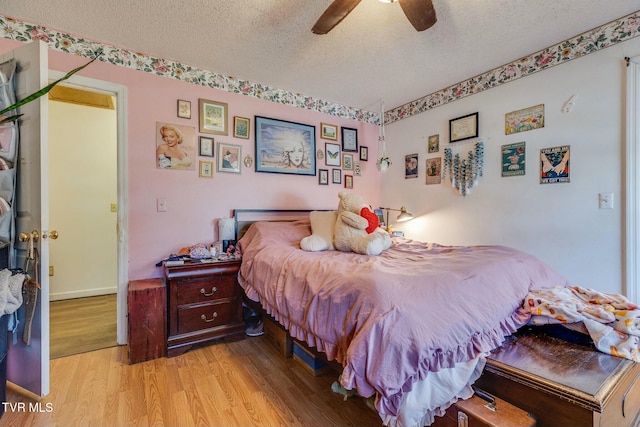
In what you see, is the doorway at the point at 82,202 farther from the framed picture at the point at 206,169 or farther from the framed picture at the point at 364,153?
the framed picture at the point at 364,153

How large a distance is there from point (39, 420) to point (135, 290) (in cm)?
80

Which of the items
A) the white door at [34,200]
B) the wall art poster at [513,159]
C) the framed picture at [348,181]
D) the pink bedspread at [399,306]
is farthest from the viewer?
the framed picture at [348,181]

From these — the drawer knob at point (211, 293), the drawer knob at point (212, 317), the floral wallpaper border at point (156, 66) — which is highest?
the floral wallpaper border at point (156, 66)

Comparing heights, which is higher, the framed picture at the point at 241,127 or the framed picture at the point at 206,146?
the framed picture at the point at 241,127

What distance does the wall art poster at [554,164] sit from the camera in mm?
2299

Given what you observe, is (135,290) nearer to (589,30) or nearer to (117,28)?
(117,28)

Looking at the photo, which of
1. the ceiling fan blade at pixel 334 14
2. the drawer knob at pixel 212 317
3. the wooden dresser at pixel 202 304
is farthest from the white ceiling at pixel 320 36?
the drawer knob at pixel 212 317

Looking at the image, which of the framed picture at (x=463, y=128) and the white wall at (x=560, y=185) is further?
the framed picture at (x=463, y=128)

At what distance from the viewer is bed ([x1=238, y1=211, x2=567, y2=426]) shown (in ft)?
3.51

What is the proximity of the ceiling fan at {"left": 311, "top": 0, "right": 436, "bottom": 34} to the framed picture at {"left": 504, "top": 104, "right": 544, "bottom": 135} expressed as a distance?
151 centimetres

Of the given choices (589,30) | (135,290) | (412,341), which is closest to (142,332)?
(135,290)

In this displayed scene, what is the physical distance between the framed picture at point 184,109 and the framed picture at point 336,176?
5.67 ft

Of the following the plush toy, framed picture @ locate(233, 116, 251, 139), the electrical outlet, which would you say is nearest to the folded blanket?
the electrical outlet

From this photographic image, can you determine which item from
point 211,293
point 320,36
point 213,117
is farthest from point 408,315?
point 213,117
